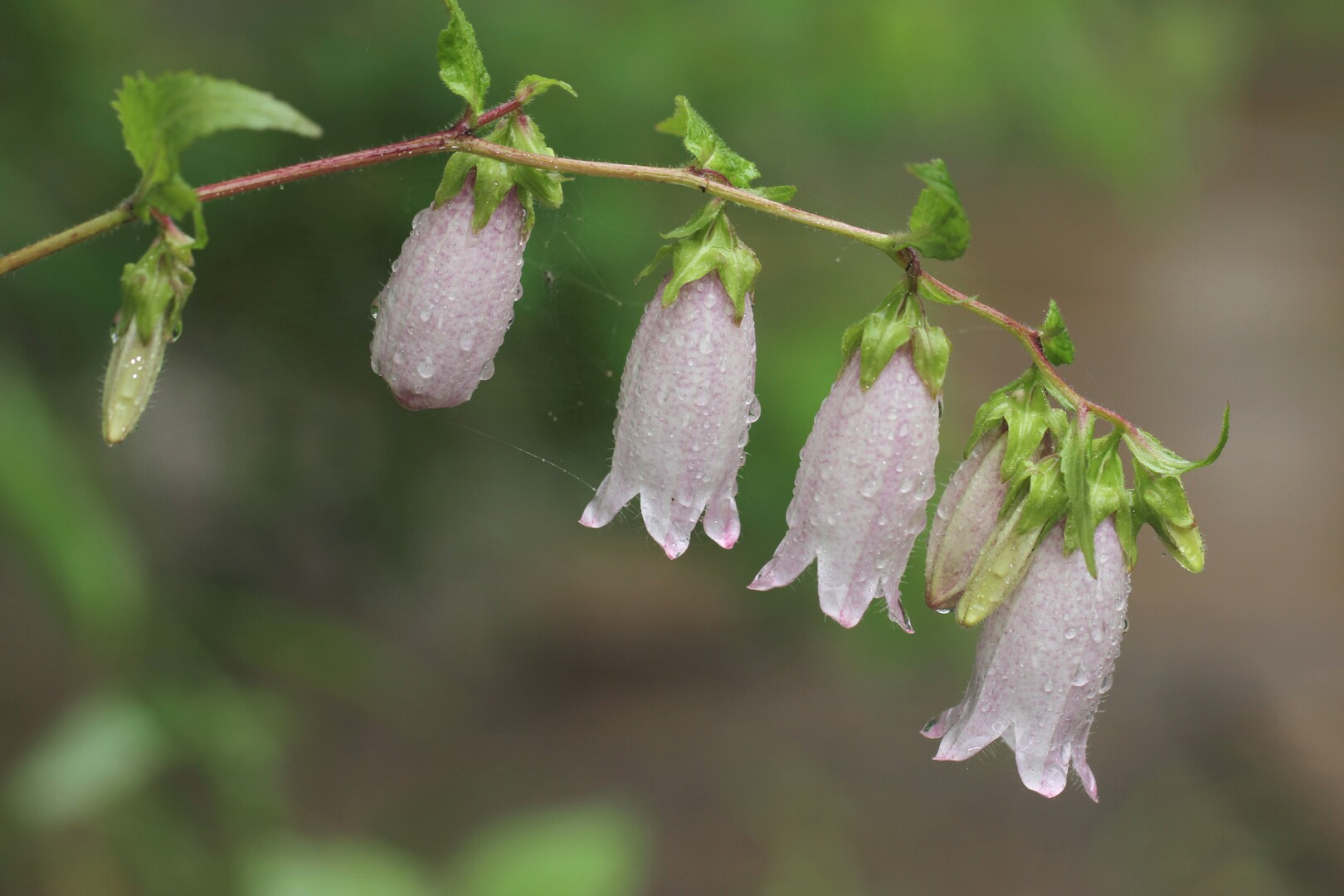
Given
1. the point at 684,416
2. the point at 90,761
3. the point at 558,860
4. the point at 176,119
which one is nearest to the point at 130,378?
the point at 176,119

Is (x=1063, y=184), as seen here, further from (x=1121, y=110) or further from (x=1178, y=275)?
(x=1121, y=110)

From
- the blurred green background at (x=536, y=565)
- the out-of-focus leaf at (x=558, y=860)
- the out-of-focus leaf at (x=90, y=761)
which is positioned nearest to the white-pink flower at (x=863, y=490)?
the blurred green background at (x=536, y=565)

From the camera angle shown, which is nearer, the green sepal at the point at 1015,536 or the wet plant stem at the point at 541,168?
the wet plant stem at the point at 541,168

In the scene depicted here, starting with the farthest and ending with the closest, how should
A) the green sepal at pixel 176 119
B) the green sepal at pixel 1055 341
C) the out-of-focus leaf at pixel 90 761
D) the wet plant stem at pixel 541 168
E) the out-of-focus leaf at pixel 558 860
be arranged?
the out-of-focus leaf at pixel 558 860, the out-of-focus leaf at pixel 90 761, the green sepal at pixel 1055 341, the wet plant stem at pixel 541 168, the green sepal at pixel 176 119

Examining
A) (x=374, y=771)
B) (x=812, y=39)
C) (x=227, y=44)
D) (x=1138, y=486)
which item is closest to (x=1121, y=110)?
(x=812, y=39)

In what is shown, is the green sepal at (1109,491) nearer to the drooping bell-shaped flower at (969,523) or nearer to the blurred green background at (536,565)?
the drooping bell-shaped flower at (969,523)

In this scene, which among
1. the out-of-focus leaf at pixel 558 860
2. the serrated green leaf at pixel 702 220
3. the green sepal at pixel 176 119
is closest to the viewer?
the green sepal at pixel 176 119
